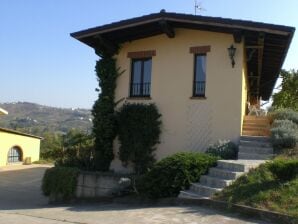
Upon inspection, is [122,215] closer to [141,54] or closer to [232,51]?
[232,51]

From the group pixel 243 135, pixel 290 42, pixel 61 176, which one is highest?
pixel 290 42

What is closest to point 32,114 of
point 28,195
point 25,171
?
point 25,171

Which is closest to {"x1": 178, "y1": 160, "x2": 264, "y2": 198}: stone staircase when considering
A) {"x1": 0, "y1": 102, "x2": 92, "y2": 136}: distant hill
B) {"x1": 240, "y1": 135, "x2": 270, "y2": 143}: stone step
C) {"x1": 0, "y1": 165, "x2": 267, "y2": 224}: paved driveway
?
{"x1": 0, "y1": 165, "x2": 267, "y2": 224}: paved driveway

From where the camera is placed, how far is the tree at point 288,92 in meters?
29.4

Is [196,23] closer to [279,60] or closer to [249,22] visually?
[249,22]

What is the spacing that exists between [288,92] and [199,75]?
1689 cm

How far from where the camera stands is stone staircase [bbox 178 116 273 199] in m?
11.0

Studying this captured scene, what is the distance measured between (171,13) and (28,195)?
934cm

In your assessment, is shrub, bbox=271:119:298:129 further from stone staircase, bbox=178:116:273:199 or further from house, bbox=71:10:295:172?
house, bbox=71:10:295:172

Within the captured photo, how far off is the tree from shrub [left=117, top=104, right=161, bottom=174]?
1591 cm

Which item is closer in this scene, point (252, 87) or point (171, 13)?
point (171, 13)

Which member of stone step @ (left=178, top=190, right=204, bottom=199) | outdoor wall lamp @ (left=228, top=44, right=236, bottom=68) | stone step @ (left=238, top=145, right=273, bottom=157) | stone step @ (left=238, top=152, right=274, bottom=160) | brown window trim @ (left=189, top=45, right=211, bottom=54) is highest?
brown window trim @ (left=189, top=45, right=211, bottom=54)

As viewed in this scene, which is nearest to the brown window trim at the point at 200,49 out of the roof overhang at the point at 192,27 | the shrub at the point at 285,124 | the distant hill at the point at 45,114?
the roof overhang at the point at 192,27

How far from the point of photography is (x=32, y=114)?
16088 cm
